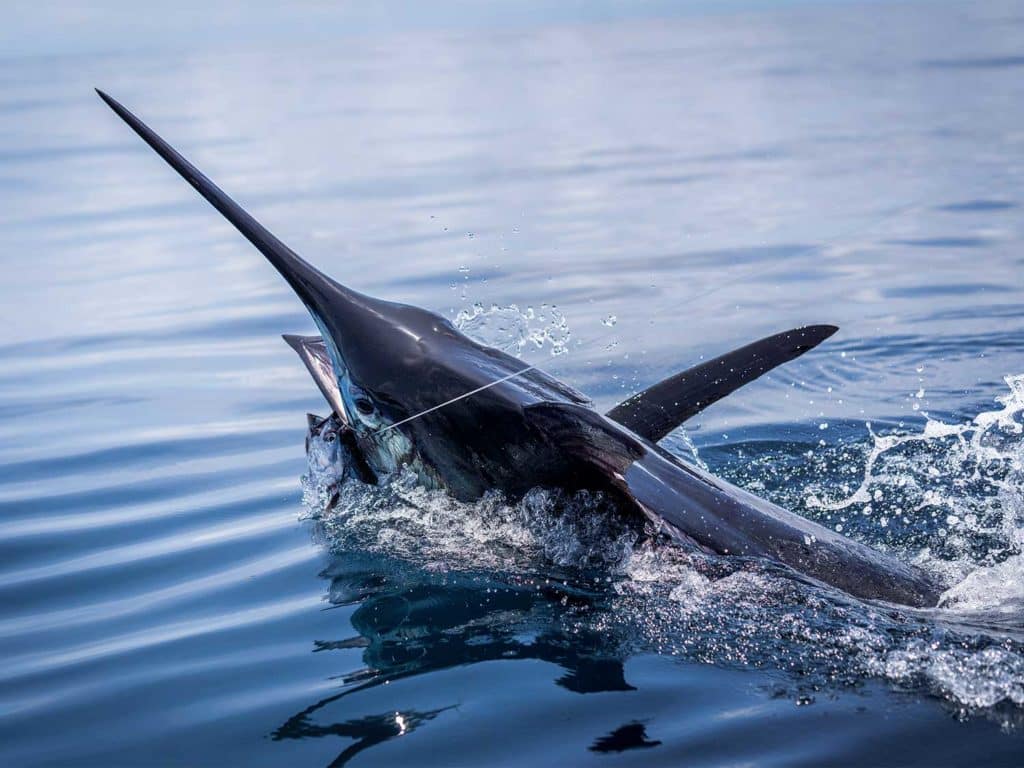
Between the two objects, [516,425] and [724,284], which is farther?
[724,284]

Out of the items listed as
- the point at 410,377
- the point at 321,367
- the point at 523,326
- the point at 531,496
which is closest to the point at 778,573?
the point at 531,496

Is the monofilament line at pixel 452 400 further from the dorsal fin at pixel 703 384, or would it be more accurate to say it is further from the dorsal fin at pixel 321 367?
the dorsal fin at pixel 703 384

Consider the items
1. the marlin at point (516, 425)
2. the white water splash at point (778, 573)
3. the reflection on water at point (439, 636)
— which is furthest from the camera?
the marlin at point (516, 425)

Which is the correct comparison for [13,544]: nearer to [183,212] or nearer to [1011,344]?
[1011,344]

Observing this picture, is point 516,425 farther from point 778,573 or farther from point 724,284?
point 724,284

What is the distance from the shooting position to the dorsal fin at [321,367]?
21.3 feet

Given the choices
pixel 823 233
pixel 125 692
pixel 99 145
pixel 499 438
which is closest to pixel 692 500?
pixel 499 438

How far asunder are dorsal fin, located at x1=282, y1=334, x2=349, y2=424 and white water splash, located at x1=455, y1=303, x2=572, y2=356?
3.27 metres

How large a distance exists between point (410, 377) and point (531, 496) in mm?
738

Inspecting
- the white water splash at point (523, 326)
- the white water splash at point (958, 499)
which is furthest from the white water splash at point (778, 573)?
the white water splash at point (523, 326)

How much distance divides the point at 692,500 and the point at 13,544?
14.3 feet

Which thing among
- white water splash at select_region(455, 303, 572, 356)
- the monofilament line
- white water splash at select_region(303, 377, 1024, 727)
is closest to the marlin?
the monofilament line

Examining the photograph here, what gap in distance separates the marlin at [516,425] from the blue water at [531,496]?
18 cm

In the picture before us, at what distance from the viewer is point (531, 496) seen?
235 inches
